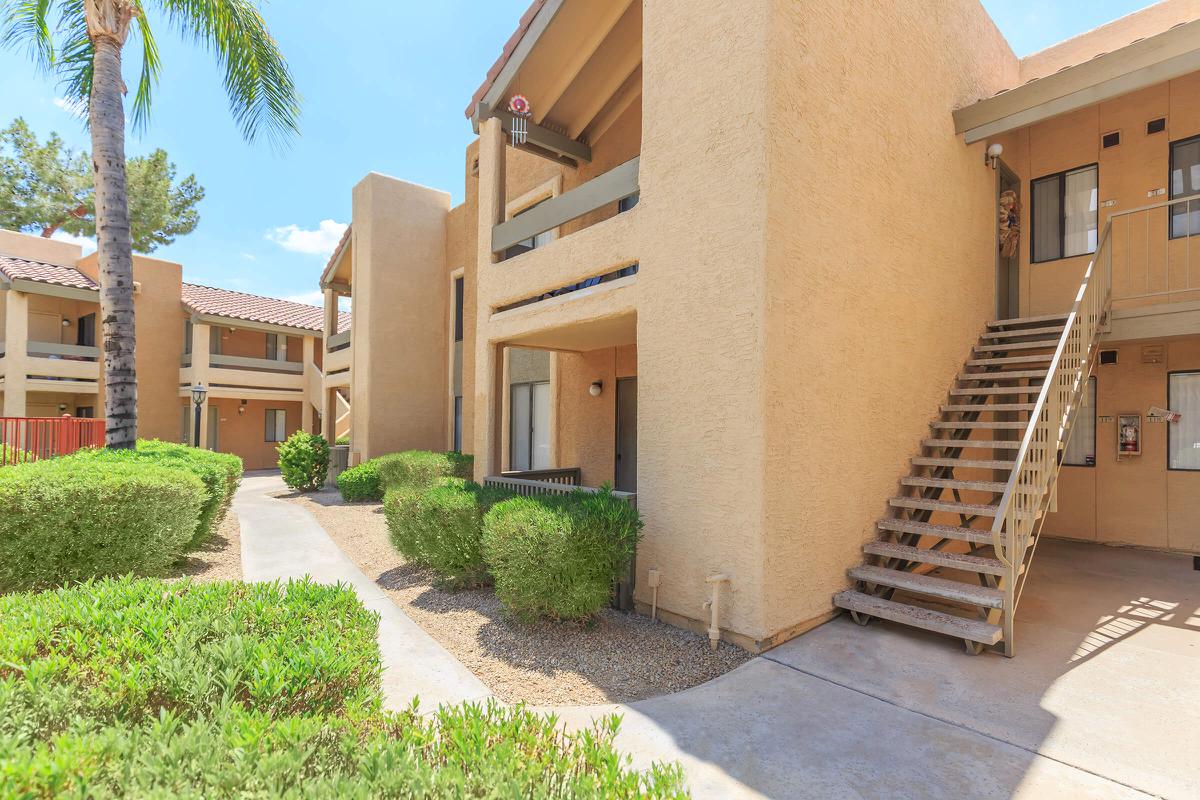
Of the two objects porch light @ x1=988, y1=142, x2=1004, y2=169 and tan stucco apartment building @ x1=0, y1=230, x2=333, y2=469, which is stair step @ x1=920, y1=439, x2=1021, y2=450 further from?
tan stucco apartment building @ x1=0, y1=230, x2=333, y2=469

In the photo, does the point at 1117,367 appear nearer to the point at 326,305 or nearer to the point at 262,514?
the point at 262,514

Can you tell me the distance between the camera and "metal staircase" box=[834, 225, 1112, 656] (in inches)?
202

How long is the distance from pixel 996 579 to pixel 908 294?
11.1 ft

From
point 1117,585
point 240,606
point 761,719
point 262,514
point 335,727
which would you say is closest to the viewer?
point 335,727

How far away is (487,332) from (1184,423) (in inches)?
411

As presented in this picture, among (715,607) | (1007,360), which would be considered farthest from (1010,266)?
(715,607)

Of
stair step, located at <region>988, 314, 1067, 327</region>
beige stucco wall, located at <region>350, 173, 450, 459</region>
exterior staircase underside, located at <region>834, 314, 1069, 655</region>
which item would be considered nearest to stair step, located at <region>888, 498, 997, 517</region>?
exterior staircase underside, located at <region>834, 314, 1069, 655</region>

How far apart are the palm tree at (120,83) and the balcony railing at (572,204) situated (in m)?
5.31

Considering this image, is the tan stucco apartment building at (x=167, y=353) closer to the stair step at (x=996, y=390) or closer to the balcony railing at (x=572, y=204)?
the balcony railing at (x=572, y=204)

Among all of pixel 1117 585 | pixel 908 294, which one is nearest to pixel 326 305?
pixel 908 294

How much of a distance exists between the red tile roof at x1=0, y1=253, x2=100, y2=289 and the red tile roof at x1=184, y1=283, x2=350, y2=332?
3165 mm

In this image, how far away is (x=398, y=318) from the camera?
16656 mm

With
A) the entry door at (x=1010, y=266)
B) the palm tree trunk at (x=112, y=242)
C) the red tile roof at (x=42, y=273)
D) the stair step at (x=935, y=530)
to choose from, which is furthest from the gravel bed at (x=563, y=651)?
the red tile roof at (x=42, y=273)

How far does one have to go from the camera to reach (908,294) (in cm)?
705
